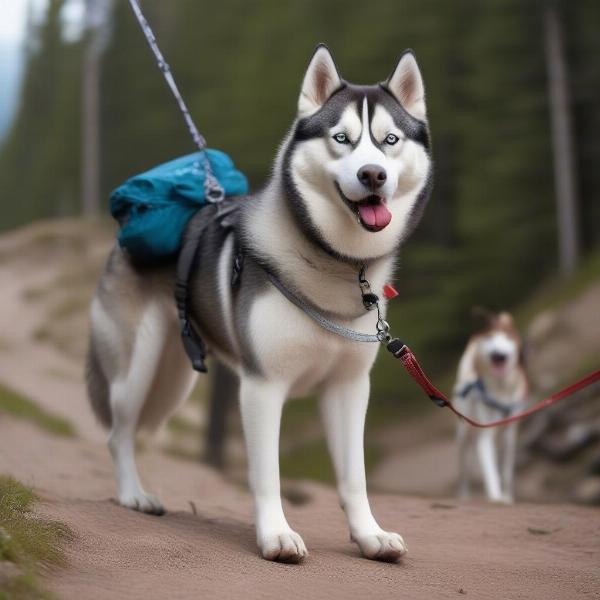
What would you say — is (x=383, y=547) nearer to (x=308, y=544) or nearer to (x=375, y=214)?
(x=308, y=544)

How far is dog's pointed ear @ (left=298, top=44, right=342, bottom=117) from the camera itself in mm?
4414

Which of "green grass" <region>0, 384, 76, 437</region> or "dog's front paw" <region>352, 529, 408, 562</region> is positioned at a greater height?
"green grass" <region>0, 384, 76, 437</region>

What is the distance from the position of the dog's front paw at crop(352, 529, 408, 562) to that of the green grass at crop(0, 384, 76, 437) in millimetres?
7520

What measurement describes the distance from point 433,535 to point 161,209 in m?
→ 2.33

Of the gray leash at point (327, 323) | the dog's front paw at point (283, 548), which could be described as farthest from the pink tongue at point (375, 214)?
the dog's front paw at point (283, 548)

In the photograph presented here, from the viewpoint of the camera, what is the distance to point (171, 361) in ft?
19.0

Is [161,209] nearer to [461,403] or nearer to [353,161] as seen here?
[353,161]

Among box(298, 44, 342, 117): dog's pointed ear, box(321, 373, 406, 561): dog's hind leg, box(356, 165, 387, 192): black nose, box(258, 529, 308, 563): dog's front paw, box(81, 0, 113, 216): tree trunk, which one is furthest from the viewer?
box(81, 0, 113, 216): tree trunk

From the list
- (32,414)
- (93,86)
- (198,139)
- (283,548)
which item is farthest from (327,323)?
(93,86)

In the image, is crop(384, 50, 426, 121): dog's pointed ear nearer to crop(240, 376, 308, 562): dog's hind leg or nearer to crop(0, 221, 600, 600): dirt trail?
crop(240, 376, 308, 562): dog's hind leg

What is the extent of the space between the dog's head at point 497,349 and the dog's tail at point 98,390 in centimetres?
480

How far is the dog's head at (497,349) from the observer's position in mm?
9789

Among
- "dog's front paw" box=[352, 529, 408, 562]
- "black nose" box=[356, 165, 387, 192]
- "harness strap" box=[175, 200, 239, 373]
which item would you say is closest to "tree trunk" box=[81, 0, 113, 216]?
"harness strap" box=[175, 200, 239, 373]

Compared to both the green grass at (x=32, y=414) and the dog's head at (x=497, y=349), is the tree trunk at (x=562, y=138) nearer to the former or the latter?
the green grass at (x=32, y=414)
